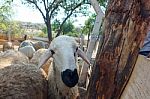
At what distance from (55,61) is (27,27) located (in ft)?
80.7

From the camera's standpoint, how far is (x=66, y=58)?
318 cm

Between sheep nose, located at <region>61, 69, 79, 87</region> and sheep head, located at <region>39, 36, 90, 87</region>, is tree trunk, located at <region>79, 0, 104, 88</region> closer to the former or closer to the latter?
sheep head, located at <region>39, 36, 90, 87</region>

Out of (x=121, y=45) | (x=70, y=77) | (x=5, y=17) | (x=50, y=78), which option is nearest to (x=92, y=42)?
(x=50, y=78)

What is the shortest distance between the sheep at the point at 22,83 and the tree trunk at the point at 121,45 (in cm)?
184

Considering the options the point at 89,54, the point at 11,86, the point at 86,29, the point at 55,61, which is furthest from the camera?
the point at 86,29

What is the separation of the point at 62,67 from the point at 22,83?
46 centimetres

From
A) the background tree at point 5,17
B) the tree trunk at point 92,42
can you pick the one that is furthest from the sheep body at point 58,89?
the background tree at point 5,17

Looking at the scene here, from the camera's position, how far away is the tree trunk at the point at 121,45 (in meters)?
1.13

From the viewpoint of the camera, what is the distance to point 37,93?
321 cm

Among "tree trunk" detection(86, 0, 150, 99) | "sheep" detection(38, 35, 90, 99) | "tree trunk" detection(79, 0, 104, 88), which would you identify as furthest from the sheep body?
"tree trunk" detection(86, 0, 150, 99)

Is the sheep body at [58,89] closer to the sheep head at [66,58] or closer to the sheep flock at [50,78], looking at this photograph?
the sheep flock at [50,78]

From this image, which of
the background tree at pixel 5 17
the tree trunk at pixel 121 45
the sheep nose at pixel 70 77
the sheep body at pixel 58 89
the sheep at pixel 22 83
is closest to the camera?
the tree trunk at pixel 121 45

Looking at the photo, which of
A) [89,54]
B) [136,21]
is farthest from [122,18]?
[89,54]

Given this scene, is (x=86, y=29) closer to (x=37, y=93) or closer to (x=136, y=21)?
(x=37, y=93)
